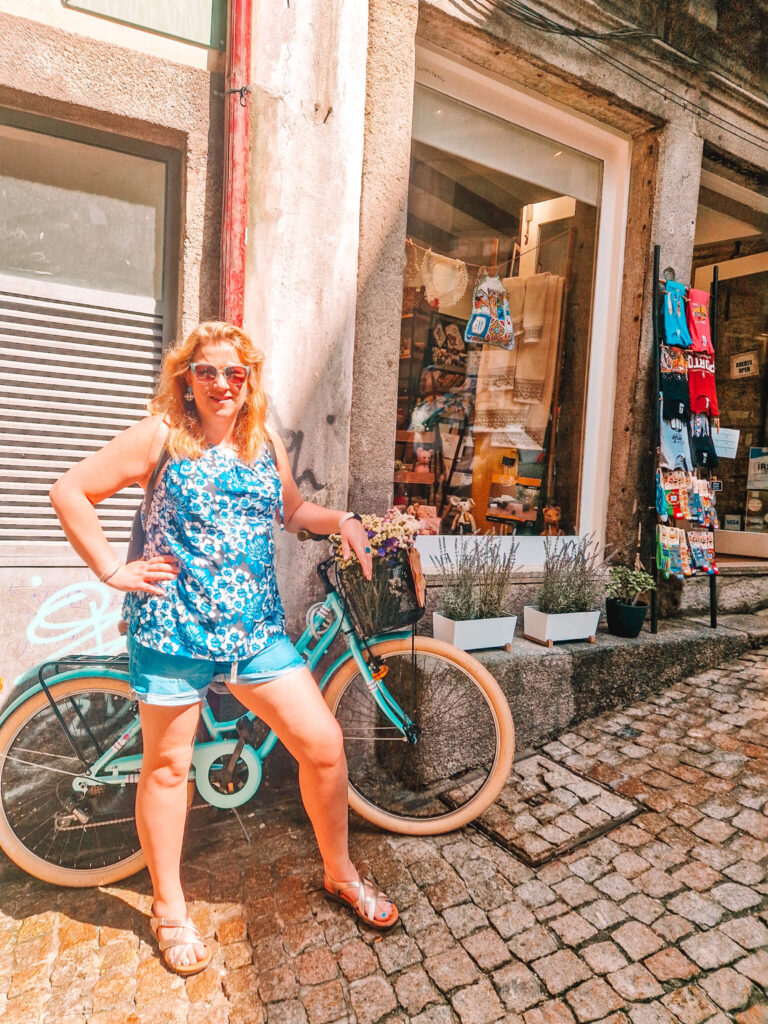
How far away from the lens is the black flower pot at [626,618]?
435cm

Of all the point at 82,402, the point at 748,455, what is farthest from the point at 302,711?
the point at 748,455

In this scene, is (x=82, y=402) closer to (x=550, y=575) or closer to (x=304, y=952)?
(x=304, y=952)

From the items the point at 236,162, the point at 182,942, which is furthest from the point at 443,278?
the point at 182,942

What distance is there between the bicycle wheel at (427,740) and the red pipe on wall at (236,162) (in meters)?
1.84

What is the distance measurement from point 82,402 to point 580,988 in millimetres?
3149

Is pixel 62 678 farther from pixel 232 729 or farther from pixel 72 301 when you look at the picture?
pixel 72 301

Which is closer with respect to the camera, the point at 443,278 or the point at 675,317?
the point at 443,278

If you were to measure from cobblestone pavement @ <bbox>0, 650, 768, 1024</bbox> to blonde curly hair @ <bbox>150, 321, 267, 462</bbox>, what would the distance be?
1.77 meters

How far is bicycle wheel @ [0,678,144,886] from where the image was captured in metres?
2.60

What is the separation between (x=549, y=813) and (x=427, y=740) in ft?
2.20

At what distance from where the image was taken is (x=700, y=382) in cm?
496

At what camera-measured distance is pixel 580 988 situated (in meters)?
2.18

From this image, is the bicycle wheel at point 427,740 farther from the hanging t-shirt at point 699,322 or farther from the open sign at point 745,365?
the open sign at point 745,365

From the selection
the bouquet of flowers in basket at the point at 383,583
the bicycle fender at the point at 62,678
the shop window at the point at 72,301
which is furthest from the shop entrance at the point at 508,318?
the bicycle fender at the point at 62,678
